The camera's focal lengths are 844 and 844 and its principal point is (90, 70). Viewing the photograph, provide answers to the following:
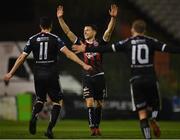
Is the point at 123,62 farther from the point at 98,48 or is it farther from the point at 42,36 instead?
the point at 98,48

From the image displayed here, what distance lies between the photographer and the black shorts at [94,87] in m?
16.9

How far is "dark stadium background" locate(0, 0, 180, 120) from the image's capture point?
26000mm

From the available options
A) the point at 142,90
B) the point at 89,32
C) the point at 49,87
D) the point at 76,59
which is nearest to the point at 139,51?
the point at 142,90

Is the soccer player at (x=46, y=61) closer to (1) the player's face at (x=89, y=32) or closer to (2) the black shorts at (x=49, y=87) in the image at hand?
(2) the black shorts at (x=49, y=87)

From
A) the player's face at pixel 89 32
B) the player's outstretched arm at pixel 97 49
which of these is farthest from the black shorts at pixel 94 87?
the player's outstretched arm at pixel 97 49

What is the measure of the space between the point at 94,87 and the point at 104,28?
13.0 m

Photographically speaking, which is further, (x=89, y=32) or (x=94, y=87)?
(x=94, y=87)

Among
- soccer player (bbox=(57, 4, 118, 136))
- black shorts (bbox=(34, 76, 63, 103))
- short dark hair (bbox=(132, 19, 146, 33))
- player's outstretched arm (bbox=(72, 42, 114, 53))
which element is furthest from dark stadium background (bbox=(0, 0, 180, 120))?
short dark hair (bbox=(132, 19, 146, 33))

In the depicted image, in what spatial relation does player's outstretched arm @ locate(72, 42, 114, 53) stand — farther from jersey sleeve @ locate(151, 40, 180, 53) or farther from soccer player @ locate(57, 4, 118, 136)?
soccer player @ locate(57, 4, 118, 136)

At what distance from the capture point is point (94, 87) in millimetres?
16922

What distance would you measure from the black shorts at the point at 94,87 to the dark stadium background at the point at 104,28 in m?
8.42

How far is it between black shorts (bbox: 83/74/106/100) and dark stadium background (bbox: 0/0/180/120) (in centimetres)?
842

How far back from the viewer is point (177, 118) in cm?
2545

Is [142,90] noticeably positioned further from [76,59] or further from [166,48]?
[76,59]
